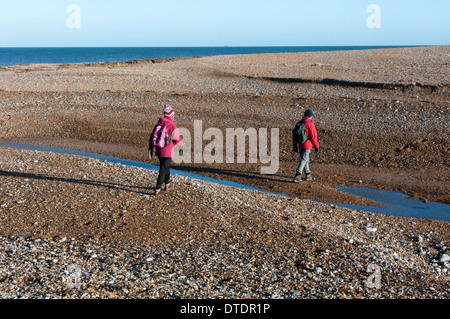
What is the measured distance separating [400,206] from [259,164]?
4851mm

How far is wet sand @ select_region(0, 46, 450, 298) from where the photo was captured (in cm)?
803

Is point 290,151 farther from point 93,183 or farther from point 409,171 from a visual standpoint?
point 93,183

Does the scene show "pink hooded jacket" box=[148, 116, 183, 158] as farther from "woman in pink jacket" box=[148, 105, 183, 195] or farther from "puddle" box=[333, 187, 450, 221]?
"puddle" box=[333, 187, 450, 221]

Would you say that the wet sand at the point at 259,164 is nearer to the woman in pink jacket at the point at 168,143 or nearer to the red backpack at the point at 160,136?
the woman in pink jacket at the point at 168,143

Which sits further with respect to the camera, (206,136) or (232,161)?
(206,136)

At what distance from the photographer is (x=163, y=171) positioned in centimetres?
1015

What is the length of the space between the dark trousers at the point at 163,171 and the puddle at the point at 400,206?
4.26 metres

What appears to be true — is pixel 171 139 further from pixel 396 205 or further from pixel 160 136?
pixel 396 205

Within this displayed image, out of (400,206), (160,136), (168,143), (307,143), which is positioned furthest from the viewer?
(307,143)

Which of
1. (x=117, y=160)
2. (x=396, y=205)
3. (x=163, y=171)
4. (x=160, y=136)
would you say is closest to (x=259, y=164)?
(x=396, y=205)

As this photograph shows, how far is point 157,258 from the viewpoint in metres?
7.34
